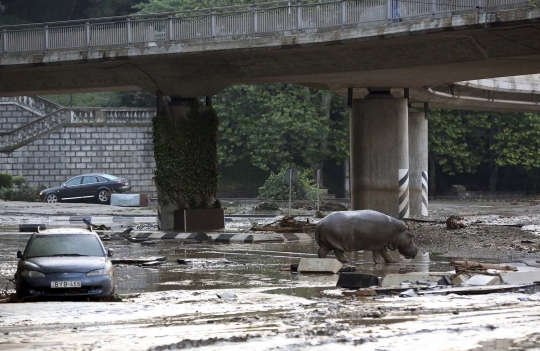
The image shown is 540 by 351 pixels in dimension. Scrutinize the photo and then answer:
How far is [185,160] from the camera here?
1448 inches

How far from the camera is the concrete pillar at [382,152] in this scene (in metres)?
38.9

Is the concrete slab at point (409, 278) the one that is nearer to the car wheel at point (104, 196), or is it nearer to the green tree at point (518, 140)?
the car wheel at point (104, 196)

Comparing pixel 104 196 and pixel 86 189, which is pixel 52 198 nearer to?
pixel 86 189

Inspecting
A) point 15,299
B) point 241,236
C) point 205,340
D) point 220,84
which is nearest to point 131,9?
point 220,84

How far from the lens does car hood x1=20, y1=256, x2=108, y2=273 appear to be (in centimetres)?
1669

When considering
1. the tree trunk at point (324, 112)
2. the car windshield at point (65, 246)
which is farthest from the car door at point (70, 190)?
the car windshield at point (65, 246)

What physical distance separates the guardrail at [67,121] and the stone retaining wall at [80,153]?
1.02ft

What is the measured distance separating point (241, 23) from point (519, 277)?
17.8 m

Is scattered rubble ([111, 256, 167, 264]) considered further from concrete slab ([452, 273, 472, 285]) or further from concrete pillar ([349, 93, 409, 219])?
concrete pillar ([349, 93, 409, 219])

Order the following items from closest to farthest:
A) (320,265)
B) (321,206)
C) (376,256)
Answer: (320,265) < (376,256) < (321,206)

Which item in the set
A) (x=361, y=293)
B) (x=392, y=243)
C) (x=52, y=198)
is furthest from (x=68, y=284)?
(x=52, y=198)

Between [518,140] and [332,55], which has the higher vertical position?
[332,55]

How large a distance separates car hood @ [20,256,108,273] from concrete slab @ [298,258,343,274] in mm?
4763

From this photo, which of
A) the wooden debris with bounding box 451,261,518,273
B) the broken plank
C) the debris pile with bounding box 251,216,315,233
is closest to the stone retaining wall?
the debris pile with bounding box 251,216,315,233
